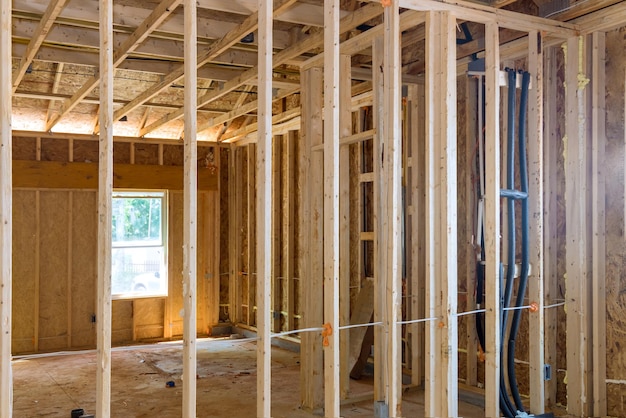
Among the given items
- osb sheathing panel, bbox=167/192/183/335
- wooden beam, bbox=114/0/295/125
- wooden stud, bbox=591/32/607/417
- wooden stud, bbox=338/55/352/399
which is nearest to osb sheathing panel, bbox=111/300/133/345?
osb sheathing panel, bbox=167/192/183/335

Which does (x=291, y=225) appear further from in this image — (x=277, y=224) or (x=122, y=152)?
(x=122, y=152)

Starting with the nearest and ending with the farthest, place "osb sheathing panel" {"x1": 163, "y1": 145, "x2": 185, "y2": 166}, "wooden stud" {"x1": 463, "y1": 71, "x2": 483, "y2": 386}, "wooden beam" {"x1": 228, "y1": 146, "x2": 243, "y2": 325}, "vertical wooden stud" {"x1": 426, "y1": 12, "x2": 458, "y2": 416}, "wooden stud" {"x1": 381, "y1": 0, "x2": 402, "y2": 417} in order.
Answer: "wooden stud" {"x1": 381, "y1": 0, "x2": 402, "y2": 417} < "vertical wooden stud" {"x1": 426, "y1": 12, "x2": 458, "y2": 416} < "wooden stud" {"x1": 463, "y1": 71, "x2": 483, "y2": 386} < "osb sheathing panel" {"x1": 163, "y1": 145, "x2": 185, "y2": 166} < "wooden beam" {"x1": 228, "y1": 146, "x2": 243, "y2": 325}

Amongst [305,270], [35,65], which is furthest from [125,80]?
[305,270]

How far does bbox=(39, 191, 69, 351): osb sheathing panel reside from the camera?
961 centimetres

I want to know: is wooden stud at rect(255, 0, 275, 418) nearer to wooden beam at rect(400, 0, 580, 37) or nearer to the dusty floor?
wooden beam at rect(400, 0, 580, 37)

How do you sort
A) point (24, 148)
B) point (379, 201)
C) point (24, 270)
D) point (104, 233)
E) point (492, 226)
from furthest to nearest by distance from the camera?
point (24, 148) → point (24, 270) → point (379, 201) → point (492, 226) → point (104, 233)

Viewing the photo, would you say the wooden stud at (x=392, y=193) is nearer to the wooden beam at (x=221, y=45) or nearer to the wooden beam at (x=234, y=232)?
the wooden beam at (x=221, y=45)

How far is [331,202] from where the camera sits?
4250mm

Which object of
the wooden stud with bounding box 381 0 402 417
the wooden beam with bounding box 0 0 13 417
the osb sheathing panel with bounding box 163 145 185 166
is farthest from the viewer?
Result: the osb sheathing panel with bounding box 163 145 185 166

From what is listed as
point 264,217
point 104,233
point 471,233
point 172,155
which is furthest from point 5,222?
point 172,155

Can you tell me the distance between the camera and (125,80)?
29.8 ft

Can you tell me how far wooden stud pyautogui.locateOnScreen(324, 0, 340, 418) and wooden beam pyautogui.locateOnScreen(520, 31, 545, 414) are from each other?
6.47 ft

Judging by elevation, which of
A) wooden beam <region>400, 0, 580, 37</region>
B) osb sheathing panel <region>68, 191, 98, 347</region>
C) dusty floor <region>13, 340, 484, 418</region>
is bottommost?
dusty floor <region>13, 340, 484, 418</region>

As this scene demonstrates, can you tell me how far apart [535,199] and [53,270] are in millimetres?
7431
